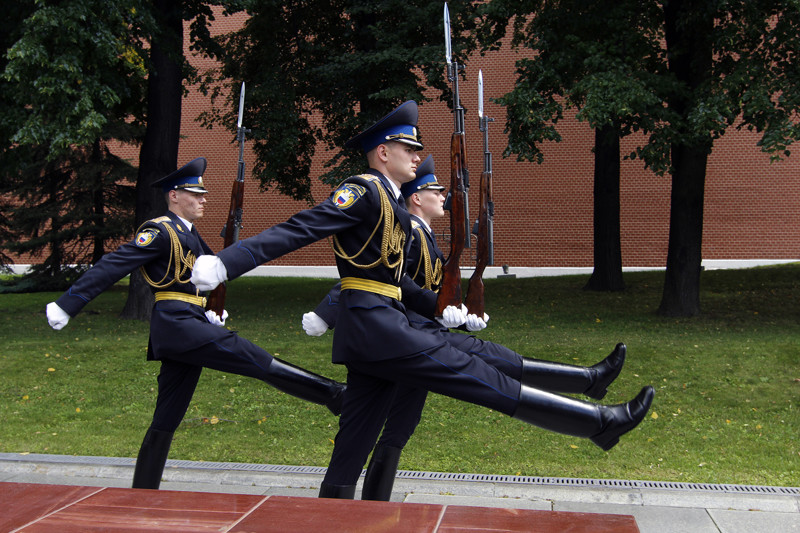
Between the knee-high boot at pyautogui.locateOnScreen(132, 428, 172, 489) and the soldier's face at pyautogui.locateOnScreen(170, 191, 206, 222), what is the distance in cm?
132

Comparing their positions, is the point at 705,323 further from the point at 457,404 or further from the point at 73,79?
the point at 73,79

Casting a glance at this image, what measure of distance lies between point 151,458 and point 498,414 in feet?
12.1

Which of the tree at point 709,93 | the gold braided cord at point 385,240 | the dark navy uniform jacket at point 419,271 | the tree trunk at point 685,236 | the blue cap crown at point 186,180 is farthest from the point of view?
the tree trunk at point 685,236

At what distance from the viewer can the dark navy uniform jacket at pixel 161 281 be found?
172 inches

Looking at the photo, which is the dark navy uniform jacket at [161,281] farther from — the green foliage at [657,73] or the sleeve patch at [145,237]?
the green foliage at [657,73]

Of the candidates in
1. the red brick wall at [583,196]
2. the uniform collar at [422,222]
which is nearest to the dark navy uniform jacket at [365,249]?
the uniform collar at [422,222]

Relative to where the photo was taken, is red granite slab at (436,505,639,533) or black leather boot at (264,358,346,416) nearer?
red granite slab at (436,505,639,533)

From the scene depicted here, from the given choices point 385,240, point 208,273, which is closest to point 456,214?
point 385,240

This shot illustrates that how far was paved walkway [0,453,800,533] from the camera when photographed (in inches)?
188

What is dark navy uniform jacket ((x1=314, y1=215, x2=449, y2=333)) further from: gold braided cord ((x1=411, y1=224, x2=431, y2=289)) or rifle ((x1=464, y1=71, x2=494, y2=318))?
rifle ((x1=464, y1=71, x2=494, y2=318))

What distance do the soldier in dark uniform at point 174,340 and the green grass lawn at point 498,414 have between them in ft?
5.73

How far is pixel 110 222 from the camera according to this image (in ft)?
65.4

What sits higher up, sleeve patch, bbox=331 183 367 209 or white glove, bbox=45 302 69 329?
sleeve patch, bbox=331 183 367 209

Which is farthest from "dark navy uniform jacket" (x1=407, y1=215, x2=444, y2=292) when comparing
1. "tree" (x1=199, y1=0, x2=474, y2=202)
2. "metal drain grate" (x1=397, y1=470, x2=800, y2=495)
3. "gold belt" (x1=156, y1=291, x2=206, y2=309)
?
"tree" (x1=199, y1=0, x2=474, y2=202)
